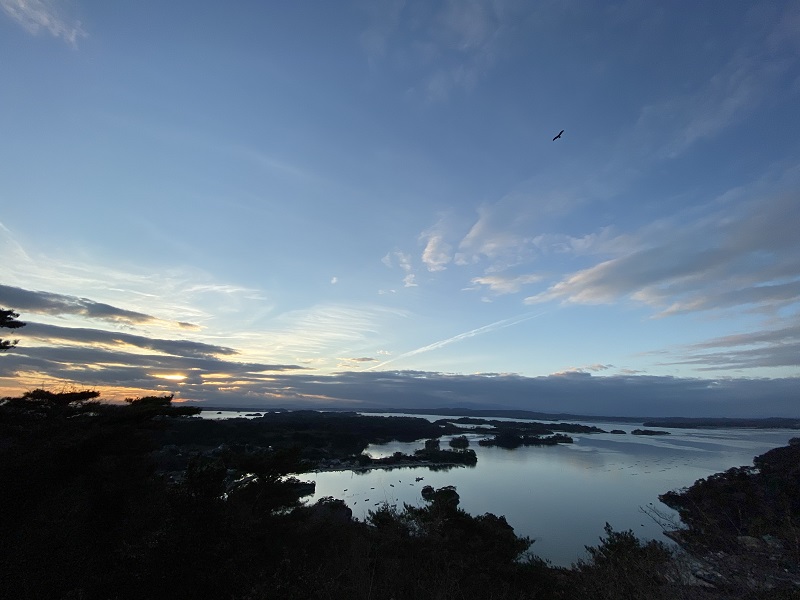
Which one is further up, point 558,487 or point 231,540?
point 231,540

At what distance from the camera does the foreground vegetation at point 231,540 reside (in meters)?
6.85

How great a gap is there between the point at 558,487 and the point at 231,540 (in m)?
32.9

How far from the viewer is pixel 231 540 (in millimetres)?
8719

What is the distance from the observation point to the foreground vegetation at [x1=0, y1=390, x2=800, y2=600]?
685cm

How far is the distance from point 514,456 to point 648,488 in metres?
22.8

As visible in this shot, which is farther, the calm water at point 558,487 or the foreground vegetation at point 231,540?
the calm water at point 558,487

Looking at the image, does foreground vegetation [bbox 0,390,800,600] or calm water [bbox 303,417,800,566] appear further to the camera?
calm water [bbox 303,417,800,566]

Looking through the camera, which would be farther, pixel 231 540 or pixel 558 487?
pixel 558 487

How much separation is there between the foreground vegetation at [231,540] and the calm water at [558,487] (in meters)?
8.90

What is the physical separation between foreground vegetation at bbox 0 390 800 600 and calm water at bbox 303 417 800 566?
350 inches

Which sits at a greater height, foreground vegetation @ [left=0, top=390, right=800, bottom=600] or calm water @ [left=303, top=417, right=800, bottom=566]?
foreground vegetation @ [left=0, top=390, right=800, bottom=600]

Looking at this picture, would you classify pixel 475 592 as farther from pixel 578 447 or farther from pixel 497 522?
pixel 578 447

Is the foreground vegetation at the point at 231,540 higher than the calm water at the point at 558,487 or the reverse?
higher

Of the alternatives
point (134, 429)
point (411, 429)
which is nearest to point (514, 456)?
point (411, 429)
